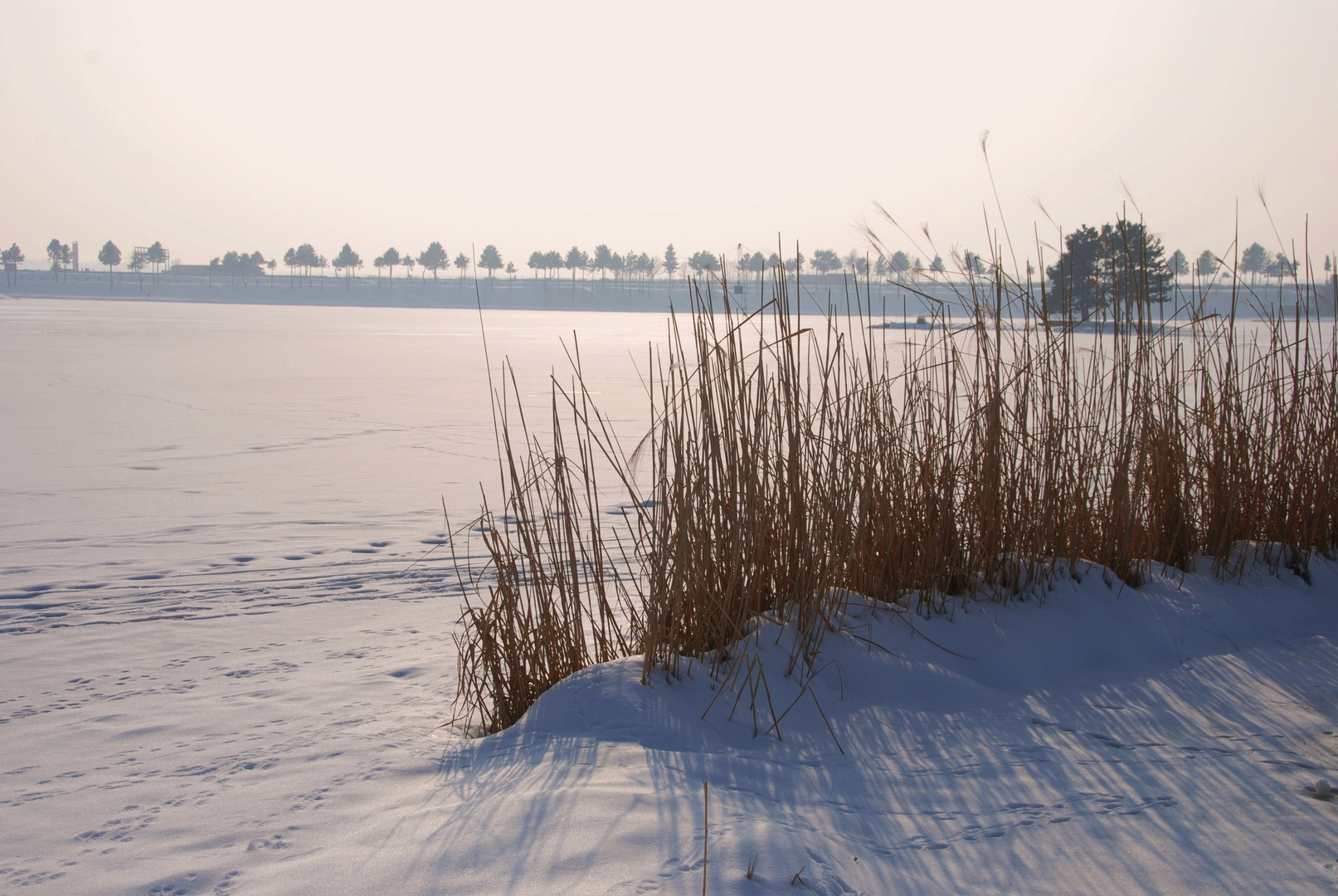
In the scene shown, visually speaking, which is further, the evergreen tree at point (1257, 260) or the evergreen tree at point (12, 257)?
the evergreen tree at point (1257, 260)

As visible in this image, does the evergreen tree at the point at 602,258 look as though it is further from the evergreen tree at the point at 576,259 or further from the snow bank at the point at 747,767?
the snow bank at the point at 747,767

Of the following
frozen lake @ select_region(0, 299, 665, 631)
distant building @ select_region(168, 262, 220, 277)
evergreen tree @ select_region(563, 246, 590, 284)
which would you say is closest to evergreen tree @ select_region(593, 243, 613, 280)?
evergreen tree @ select_region(563, 246, 590, 284)

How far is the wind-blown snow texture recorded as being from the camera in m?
1.25

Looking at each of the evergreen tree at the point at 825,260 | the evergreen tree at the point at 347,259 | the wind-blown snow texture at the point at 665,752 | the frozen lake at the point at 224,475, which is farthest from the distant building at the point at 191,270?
the wind-blown snow texture at the point at 665,752

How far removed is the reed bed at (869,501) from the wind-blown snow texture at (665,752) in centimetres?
10

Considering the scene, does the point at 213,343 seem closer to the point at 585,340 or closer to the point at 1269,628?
the point at 585,340

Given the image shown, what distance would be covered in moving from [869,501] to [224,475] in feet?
12.4

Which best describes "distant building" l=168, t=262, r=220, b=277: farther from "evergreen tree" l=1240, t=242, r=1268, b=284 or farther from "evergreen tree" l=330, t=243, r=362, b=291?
"evergreen tree" l=1240, t=242, r=1268, b=284

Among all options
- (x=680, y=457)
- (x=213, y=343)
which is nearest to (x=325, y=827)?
(x=680, y=457)

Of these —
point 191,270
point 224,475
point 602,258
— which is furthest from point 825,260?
point 224,475

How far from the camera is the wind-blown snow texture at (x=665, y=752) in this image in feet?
4.11

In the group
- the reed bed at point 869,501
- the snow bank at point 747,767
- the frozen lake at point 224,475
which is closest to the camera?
the snow bank at point 747,767

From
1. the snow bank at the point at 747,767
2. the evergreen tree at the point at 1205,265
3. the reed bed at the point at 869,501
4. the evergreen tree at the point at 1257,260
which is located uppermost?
the evergreen tree at the point at 1257,260

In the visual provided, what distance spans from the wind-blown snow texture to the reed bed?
4.1 inches
